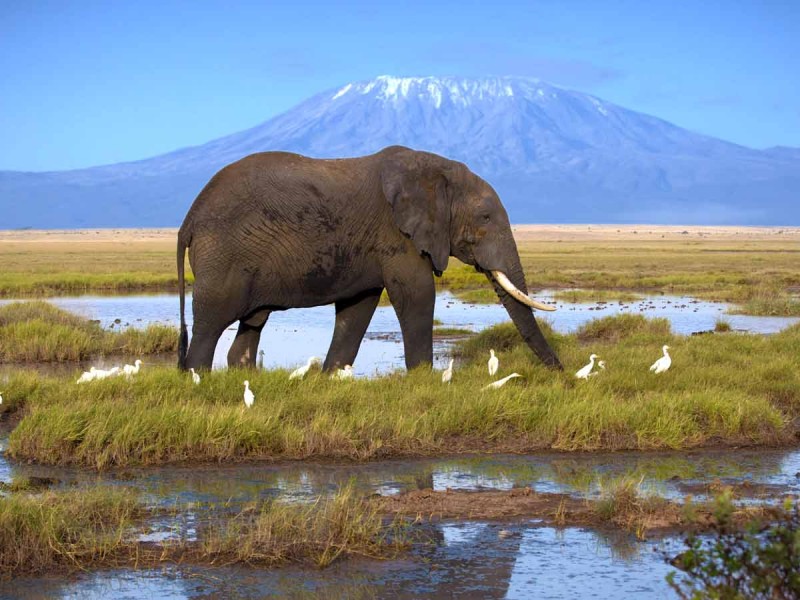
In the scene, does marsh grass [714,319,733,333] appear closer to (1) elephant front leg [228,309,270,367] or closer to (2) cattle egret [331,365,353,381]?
→ (2) cattle egret [331,365,353,381]

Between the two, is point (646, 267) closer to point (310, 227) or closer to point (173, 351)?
point (173, 351)

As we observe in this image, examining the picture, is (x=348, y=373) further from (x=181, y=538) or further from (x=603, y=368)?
(x=181, y=538)

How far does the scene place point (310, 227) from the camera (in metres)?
13.8

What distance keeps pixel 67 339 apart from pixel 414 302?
8.32m

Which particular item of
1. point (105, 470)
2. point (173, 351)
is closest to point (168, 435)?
point (105, 470)

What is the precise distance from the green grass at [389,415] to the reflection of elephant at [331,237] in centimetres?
86

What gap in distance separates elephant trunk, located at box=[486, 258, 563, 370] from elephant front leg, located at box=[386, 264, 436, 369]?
0.97 m

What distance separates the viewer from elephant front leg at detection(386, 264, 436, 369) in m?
13.9

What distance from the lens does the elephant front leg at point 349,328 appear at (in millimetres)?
14797

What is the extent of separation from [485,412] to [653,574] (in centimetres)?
434

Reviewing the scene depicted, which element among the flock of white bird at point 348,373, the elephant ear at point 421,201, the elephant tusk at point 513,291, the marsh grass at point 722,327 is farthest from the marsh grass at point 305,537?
the marsh grass at point 722,327

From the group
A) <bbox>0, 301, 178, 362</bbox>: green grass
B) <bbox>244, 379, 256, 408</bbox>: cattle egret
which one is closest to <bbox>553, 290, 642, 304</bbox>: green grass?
<bbox>0, 301, 178, 362</bbox>: green grass

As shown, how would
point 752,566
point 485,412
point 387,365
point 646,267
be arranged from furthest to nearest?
1. point 646,267
2. point 387,365
3. point 485,412
4. point 752,566

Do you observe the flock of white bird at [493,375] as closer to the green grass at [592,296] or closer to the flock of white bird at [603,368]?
the flock of white bird at [603,368]
